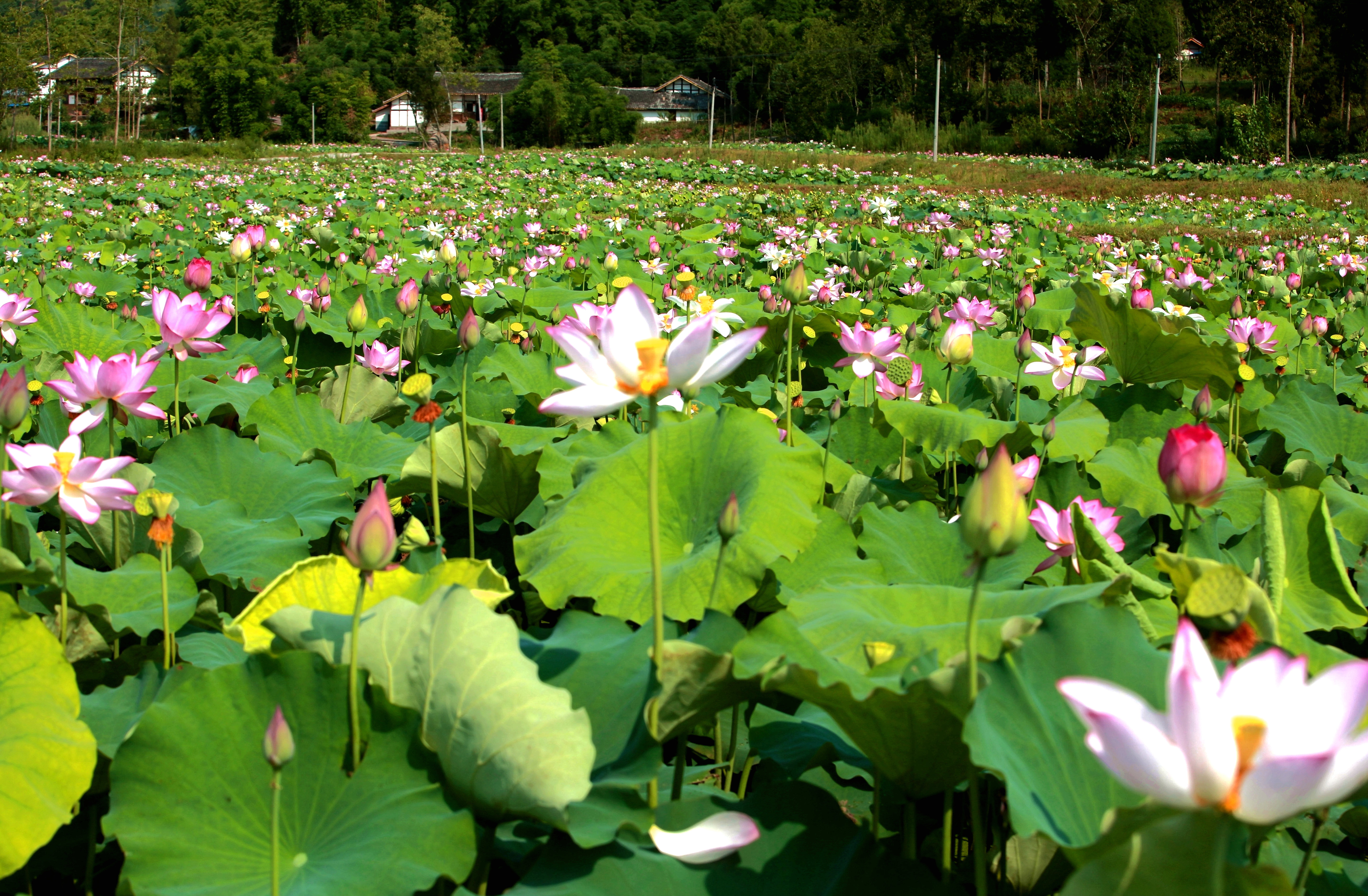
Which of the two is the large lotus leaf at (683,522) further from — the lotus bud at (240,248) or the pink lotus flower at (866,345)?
the lotus bud at (240,248)

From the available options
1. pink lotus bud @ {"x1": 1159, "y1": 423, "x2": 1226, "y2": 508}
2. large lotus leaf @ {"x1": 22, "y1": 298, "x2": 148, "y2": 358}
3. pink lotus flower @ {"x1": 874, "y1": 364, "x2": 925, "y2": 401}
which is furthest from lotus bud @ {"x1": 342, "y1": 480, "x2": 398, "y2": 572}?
large lotus leaf @ {"x1": 22, "y1": 298, "x2": 148, "y2": 358}

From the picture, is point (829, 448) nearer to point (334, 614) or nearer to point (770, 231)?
point (334, 614)

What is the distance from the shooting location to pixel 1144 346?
2.27m

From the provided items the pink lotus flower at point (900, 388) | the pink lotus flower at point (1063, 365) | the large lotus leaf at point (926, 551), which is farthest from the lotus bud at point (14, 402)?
the pink lotus flower at point (1063, 365)

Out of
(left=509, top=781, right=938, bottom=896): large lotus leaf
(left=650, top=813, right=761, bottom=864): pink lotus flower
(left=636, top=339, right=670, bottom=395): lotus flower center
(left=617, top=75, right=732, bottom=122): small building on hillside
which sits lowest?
(left=509, top=781, right=938, bottom=896): large lotus leaf

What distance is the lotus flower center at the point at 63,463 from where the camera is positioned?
1001 mm

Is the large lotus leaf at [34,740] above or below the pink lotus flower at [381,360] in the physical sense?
below

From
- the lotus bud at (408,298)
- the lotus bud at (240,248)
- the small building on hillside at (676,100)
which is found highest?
the small building on hillside at (676,100)

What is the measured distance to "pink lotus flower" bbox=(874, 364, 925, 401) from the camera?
73.5 inches

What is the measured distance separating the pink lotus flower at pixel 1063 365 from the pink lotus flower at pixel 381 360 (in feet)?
4.44

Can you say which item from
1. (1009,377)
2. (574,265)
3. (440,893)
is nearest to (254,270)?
(574,265)

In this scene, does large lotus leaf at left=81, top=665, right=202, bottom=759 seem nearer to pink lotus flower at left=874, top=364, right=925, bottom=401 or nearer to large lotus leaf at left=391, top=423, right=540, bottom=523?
large lotus leaf at left=391, top=423, right=540, bottom=523

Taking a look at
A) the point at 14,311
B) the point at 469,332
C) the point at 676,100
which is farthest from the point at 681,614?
the point at 676,100

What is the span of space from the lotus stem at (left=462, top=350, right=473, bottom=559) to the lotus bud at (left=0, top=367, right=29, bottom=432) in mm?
442
